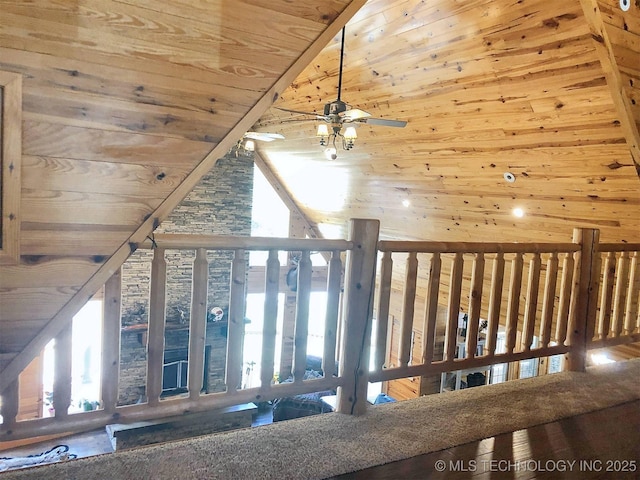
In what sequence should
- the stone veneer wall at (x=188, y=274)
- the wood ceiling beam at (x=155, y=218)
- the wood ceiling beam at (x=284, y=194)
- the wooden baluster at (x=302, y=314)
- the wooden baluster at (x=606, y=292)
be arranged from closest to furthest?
the wood ceiling beam at (x=155, y=218) < the wooden baluster at (x=302, y=314) < the wooden baluster at (x=606, y=292) < the stone veneer wall at (x=188, y=274) < the wood ceiling beam at (x=284, y=194)

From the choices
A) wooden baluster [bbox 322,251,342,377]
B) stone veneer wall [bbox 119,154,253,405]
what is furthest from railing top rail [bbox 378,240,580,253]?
stone veneer wall [bbox 119,154,253,405]

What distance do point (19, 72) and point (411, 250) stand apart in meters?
1.66

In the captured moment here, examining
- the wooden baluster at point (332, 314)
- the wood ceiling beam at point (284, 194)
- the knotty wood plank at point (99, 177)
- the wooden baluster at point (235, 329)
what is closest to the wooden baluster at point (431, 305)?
the wooden baluster at point (332, 314)

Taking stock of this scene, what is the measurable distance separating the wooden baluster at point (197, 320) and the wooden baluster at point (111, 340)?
273 millimetres

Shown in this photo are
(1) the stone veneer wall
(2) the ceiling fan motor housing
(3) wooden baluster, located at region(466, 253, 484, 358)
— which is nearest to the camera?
(3) wooden baluster, located at region(466, 253, 484, 358)

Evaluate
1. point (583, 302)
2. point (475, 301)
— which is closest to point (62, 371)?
point (475, 301)

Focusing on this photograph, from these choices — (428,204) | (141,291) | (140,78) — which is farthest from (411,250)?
(141,291)

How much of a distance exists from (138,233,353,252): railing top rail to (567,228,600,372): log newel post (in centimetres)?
163

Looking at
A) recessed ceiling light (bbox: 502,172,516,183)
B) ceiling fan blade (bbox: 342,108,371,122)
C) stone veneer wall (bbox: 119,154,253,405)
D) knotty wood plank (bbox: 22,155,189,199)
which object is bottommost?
stone veneer wall (bbox: 119,154,253,405)

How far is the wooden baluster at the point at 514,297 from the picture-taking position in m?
2.72

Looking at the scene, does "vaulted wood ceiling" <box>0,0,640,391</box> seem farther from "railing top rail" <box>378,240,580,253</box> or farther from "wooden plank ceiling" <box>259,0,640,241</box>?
"railing top rail" <box>378,240,580,253</box>

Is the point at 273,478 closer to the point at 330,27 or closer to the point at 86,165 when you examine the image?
the point at 86,165

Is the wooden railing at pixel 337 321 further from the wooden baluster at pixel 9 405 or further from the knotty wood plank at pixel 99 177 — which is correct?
the knotty wood plank at pixel 99 177

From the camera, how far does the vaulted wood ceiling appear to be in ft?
4.94
